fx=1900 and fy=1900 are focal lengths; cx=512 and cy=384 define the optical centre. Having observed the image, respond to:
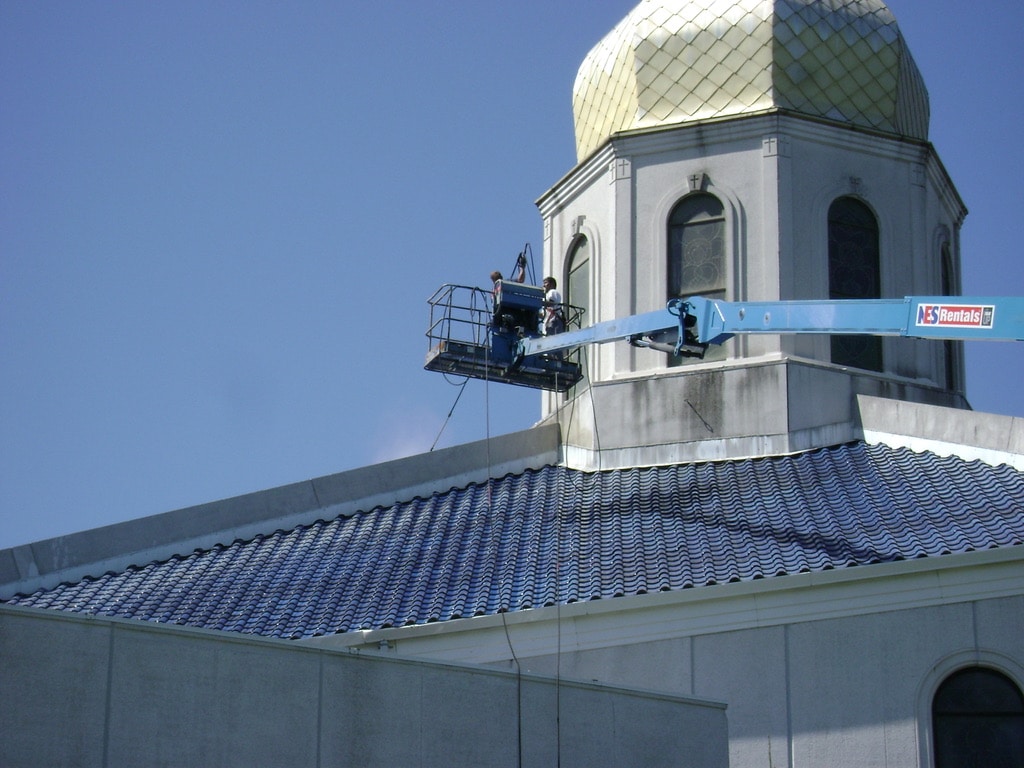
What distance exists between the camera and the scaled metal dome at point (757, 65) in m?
27.3

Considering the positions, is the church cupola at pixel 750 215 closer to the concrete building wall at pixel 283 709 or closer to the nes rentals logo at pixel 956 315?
the nes rentals logo at pixel 956 315

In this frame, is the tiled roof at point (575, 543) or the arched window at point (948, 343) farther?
the arched window at point (948, 343)

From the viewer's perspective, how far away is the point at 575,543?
73.7 feet

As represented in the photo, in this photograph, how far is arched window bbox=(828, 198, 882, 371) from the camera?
26406mm

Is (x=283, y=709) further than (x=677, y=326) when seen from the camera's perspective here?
No

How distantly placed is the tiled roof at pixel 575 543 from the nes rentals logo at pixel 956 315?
86.5 inches

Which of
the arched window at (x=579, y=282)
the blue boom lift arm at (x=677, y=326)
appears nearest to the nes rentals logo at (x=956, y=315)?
the blue boom lift arm at (x=677, y=326)

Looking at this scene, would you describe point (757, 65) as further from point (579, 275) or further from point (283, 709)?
point (283, 709)

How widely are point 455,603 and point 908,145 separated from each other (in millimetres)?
10947

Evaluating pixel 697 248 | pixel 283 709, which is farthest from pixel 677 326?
pixel 283 709

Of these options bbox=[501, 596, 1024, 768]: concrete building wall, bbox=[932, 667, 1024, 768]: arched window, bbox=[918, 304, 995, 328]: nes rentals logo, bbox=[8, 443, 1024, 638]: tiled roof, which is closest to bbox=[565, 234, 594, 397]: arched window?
bbox=[8, 443, 1024, 638]: tiled roof

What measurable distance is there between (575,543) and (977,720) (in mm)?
5381

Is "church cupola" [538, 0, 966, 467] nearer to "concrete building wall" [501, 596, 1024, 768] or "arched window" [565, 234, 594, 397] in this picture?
"arched window" [565, 234, 594, 397]

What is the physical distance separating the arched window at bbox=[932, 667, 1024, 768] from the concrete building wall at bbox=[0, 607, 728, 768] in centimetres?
364
